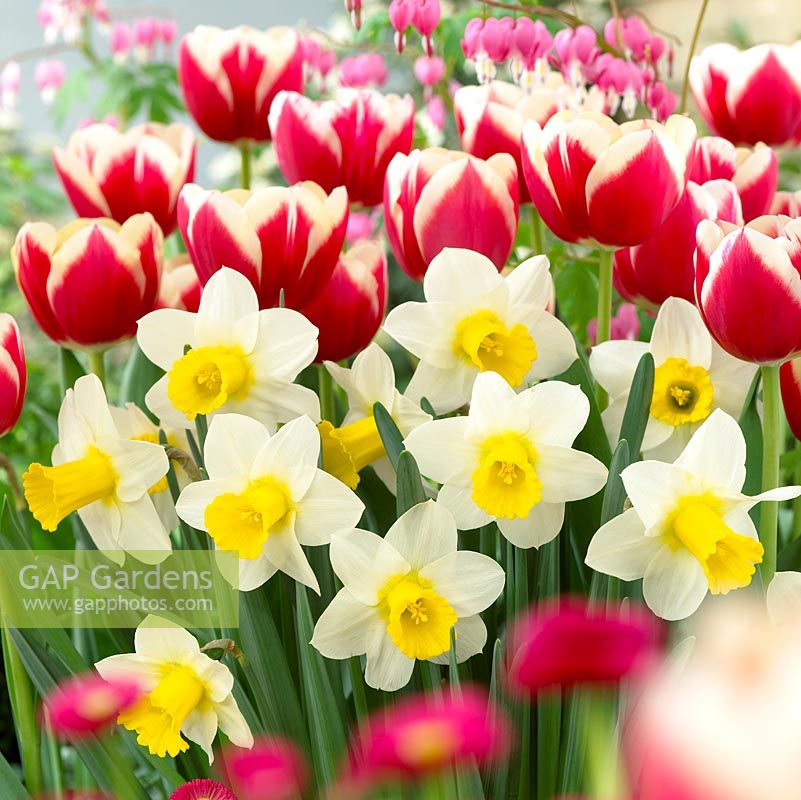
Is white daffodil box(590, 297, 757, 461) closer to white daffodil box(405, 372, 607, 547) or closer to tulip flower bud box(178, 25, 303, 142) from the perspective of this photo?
white daffodil box(405, 372, 607, 547)

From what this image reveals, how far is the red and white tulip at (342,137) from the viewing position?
1.45 ft

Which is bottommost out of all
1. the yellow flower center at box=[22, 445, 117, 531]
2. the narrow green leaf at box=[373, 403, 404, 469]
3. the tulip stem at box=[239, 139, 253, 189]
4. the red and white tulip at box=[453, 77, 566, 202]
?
the yellow flower center at box=[22, 445, 117, 531]

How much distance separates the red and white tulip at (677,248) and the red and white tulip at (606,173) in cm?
2

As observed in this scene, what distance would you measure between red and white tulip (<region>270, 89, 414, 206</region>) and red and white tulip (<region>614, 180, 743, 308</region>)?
0.39 ft

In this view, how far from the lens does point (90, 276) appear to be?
0.38m

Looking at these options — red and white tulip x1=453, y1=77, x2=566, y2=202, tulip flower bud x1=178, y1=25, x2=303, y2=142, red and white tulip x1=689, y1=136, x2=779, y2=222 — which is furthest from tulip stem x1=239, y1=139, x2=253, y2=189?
red and white tulip x1=689, y1=136, x2=779, y2=222

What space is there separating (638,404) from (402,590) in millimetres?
97

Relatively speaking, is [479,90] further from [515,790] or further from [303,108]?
[515,790]

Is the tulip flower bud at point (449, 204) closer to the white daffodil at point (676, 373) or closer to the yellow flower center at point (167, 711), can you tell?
the white daffodil at point (676, 373)

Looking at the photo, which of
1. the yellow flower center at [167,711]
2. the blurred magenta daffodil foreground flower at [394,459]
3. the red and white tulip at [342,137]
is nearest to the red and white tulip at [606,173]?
the blurred magenta daffodil foreground flower at [394,459]

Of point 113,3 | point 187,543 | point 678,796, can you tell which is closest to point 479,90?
point 187,543

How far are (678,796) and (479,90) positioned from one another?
1.37ft

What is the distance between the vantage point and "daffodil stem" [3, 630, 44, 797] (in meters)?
0.38

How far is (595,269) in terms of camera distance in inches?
21.7
